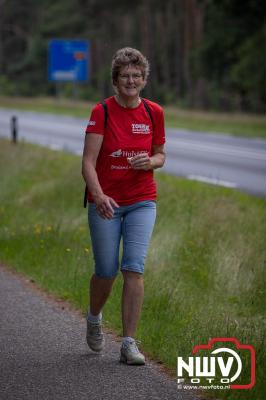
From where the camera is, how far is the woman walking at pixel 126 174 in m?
5.80

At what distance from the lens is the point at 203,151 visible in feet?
81.2

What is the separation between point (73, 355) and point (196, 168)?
14158 millimetres

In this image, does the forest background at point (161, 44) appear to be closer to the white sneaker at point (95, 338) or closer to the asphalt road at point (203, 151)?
the asphalt road at point (203, 151)

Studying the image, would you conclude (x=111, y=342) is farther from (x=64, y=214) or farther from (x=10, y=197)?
(x=10, y=197)

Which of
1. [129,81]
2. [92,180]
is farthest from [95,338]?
[129,81]

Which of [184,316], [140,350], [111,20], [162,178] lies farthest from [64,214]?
[111,20]

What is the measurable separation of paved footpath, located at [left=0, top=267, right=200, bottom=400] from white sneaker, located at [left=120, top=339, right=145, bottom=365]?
1.4 inches

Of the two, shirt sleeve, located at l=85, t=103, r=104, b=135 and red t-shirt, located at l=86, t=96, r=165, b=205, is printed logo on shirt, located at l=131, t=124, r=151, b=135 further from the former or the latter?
shirt sleeve, located at l=85, t=103, r=104, b=135

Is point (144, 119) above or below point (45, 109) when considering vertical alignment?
above

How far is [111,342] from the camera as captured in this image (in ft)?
21.3

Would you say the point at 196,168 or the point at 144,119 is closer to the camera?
the point at 144,119

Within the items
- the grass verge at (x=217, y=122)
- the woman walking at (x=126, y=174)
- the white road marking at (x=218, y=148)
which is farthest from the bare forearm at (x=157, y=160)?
the grass verge at (x=217, y=122)

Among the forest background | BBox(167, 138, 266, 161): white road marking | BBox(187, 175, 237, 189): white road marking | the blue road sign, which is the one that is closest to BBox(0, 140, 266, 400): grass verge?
BBox(187, 175, 237, 189): white road marking

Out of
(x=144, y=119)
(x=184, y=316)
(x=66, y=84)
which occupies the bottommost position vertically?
(x=66, y=84)
